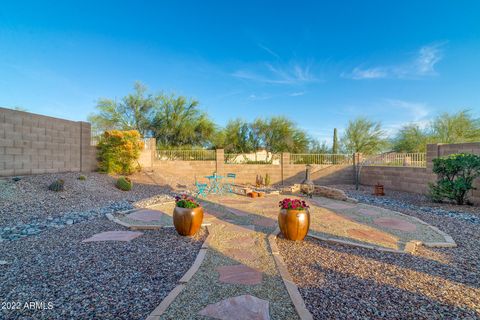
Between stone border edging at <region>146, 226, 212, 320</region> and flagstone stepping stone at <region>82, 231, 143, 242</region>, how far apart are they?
145 centimetres

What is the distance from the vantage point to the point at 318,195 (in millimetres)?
9523

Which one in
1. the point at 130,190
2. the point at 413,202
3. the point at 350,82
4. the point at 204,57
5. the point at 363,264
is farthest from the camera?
the point at 350,82

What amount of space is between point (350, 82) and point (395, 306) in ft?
51.5

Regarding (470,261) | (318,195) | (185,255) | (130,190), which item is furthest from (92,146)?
(470,261)

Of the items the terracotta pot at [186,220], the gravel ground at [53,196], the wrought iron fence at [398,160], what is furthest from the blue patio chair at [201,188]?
the wrought iron fence at [398,160]

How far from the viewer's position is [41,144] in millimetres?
8500

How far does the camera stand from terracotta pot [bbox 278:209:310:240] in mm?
3906

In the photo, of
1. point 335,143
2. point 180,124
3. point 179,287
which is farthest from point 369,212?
point 335,143

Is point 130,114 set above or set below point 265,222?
above

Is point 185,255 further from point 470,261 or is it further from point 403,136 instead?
point 403,136

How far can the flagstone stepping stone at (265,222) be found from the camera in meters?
5.11

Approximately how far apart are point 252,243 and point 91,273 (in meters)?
2.32

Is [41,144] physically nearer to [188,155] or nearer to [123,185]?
[123,185]

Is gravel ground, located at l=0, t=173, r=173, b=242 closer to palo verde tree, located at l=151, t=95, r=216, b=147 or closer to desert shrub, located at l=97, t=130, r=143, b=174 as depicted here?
desert shrub, located at l=97, t=130, r=143, b=174
